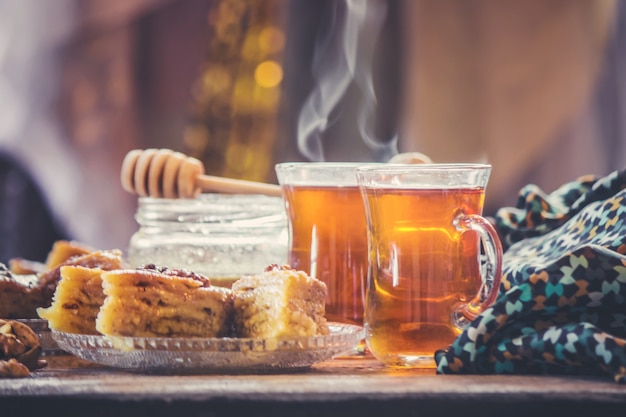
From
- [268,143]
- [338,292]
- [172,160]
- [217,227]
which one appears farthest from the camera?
[268,143]

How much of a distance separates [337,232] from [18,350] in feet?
1.87

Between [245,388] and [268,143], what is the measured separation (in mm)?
4457

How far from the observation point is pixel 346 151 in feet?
16.8

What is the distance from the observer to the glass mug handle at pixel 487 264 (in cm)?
132

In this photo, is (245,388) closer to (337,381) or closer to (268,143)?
(337,381)

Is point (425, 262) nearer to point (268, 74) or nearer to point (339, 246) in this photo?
point (339, 246)

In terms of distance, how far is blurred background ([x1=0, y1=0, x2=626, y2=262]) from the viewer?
5184 millimetres

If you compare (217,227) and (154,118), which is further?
(154,118)

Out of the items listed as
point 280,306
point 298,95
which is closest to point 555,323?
point 280,306

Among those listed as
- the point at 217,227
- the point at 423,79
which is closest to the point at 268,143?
the point at 423,79

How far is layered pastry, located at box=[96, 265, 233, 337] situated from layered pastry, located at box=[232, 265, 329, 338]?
0.04 metres

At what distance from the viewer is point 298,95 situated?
5.16 m

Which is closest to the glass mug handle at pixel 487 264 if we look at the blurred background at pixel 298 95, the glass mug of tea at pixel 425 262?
the glass mug of tea at pixel 425 262

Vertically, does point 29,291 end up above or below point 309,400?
above
